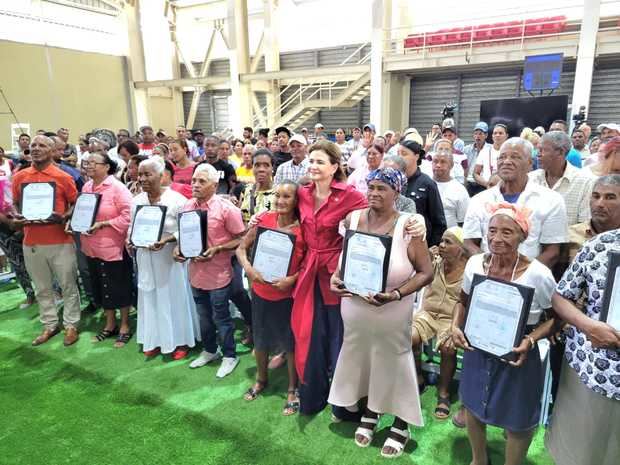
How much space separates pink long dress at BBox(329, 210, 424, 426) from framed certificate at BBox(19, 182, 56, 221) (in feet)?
10.0

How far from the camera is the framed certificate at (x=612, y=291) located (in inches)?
64.7

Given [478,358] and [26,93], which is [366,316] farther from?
[26,93]

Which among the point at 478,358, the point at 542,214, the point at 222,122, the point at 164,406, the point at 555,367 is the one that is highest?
the point at 222,122

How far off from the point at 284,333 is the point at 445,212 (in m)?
1.93

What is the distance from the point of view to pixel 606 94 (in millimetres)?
11266

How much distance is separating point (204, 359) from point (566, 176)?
3273mm

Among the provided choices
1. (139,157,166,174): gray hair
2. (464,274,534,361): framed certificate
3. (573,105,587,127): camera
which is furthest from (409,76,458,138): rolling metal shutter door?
(464,274,534,361): framed certificate

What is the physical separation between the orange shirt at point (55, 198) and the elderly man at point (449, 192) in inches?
140

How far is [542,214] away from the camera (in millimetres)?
2607

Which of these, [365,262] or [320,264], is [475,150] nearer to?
[320,264]

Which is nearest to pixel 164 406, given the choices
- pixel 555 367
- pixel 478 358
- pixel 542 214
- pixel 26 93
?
pixel 478 358

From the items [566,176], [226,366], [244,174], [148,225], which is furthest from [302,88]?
[566,176]

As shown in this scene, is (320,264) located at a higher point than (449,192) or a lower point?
lower

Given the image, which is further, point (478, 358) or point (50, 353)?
point (50, 353)
